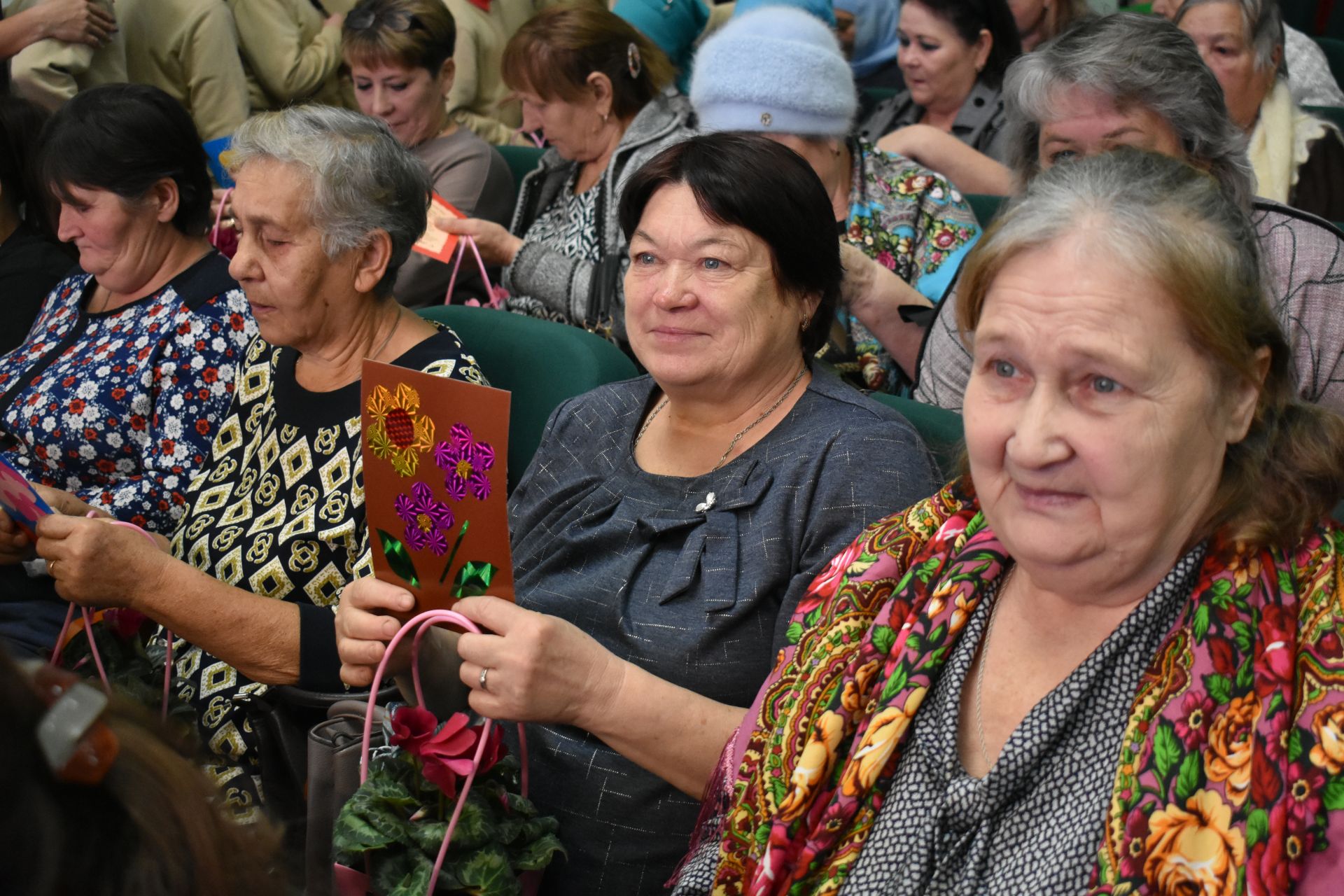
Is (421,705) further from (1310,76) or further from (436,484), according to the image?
(1310,76)

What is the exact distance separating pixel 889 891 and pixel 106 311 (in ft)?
7.12

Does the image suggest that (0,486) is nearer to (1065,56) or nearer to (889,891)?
(889,891)

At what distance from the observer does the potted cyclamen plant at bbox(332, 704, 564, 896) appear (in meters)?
1.40

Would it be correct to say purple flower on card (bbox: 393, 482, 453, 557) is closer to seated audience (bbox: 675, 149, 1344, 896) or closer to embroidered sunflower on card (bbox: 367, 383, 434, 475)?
embroidered sunflower on card (bbox: 367, 383, 434, 475)

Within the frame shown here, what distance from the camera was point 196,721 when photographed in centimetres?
211

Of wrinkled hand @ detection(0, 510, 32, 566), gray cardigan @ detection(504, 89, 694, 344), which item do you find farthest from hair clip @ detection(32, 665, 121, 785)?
gray cardigan @ detection(504, 89, 694, 344)

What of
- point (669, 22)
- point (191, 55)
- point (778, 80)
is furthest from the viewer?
point (191, 55)

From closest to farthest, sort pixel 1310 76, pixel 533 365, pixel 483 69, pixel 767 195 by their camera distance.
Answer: pixel 767 195 < pixel 533 365 < pixel 1310 76 < pixel 483 69

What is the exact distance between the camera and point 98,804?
2.43 feet

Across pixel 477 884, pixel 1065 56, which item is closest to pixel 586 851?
pixel 477 884

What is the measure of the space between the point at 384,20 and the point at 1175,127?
2.84 metres

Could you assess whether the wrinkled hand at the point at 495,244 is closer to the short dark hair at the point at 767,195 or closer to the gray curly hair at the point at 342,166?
the gray curly hair at the point at 342,166

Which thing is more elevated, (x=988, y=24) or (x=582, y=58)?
(x=988, y=24)

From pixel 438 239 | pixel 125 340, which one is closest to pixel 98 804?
pixel 125 340
